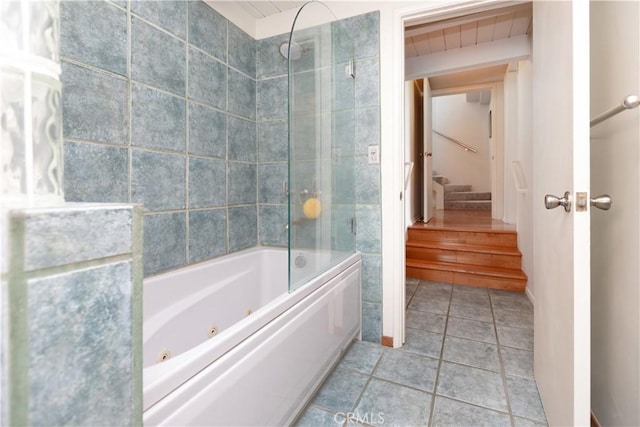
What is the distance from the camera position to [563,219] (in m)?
0.95

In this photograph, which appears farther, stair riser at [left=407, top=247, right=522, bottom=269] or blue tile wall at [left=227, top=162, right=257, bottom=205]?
stair riser at [left=407, top=247, right=522, bottom=269]

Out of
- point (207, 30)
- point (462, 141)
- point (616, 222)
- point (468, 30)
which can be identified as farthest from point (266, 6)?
point (462, 141)

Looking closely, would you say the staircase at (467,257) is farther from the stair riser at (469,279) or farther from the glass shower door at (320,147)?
the glass shower door at (320,147)

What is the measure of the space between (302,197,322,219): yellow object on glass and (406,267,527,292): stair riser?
194cm

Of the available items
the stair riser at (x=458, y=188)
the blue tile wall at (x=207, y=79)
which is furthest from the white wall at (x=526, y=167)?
the stair riser at (x=458, y=188)

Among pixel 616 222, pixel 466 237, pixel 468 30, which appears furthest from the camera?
pixel 466 237

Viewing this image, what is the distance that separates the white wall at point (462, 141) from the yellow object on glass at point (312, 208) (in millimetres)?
5944

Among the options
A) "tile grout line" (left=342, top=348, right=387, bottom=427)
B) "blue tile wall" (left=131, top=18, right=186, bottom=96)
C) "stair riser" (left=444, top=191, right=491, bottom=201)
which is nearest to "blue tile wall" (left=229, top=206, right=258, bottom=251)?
"blue tile wall" (left=131, top=18, right=186, bottom=96)

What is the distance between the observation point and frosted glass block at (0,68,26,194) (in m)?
0.32

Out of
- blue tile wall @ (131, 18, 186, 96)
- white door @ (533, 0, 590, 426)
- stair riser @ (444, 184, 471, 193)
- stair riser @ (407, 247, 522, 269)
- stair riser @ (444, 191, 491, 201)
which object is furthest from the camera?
stair riser @ (444, 184, 471, 193)

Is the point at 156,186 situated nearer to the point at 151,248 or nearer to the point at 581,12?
the point at 151,248

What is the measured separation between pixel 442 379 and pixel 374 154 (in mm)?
1266

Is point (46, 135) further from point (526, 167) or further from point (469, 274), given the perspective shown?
point (526, 167)

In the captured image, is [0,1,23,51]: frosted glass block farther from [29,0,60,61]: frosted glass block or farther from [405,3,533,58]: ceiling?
[405,3,533,58]: ceiling
